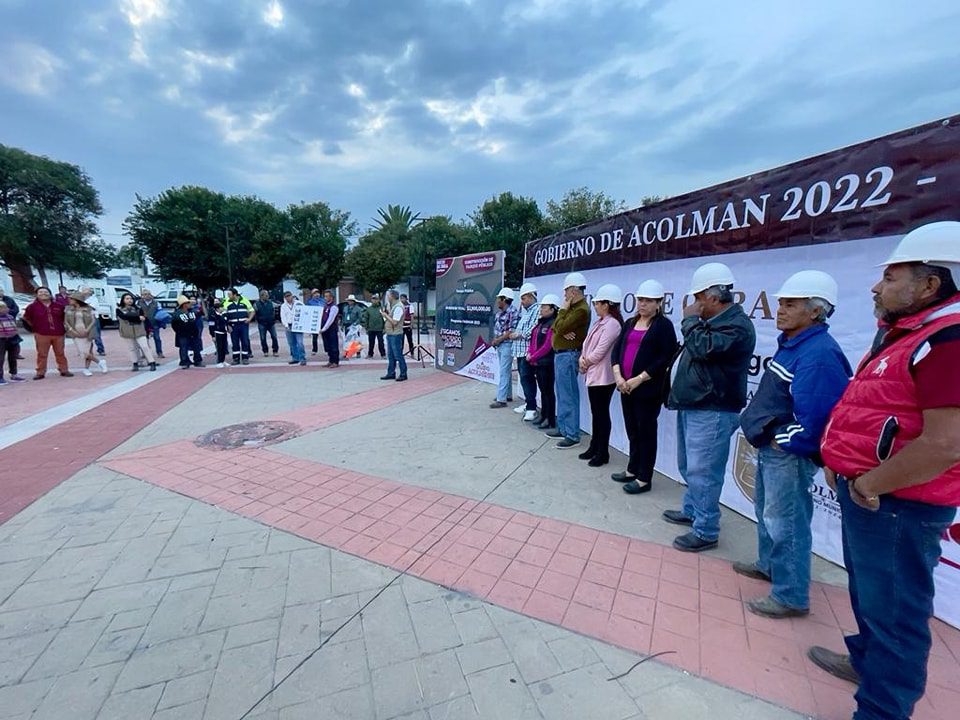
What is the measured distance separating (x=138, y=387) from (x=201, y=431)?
4062 mm

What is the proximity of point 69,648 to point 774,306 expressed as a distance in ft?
15.4

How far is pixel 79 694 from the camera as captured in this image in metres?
1.96

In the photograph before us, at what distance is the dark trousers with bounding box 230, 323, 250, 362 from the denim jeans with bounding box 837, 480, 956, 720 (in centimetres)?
1219

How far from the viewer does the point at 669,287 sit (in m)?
4.22

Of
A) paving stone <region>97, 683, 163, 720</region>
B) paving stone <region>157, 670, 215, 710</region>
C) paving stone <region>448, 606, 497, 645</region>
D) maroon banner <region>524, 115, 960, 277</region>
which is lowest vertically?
paving stone <region>448, 606, 497, 645</region>

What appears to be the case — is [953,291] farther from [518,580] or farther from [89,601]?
[89,601]

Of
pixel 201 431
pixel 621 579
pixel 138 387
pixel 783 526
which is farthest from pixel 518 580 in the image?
pixel 138 387

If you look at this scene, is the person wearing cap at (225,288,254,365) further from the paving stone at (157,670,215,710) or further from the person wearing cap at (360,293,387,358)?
the paving stone at (157,670,215,710)

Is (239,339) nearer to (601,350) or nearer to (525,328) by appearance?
(525,328)

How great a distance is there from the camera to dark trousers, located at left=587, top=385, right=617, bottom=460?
14.7 feet

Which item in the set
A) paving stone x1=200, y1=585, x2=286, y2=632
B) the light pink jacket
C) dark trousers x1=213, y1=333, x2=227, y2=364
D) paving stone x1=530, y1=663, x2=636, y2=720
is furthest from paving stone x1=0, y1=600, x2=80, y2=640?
dark trousers x1=213, y1=333, x2=227, y2=364

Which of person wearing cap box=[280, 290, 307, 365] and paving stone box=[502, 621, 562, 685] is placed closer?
paving stone box=[502, 621, 562, 685]

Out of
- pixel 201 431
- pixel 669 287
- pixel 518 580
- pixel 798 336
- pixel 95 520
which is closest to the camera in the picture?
pixel 798 336

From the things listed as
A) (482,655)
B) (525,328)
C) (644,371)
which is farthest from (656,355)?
(525,328)
